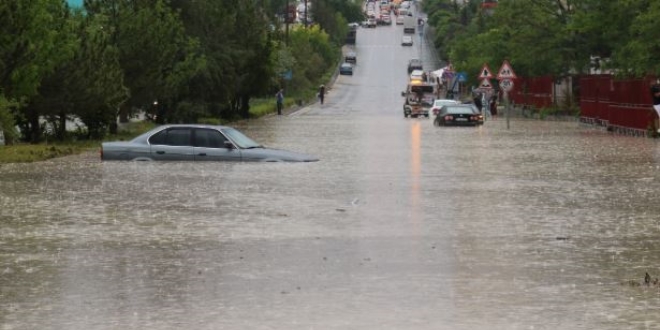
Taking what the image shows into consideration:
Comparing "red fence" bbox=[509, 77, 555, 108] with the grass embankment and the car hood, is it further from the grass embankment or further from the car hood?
the car hood

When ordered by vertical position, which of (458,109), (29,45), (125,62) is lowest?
(458,109)

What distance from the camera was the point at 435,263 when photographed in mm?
14367

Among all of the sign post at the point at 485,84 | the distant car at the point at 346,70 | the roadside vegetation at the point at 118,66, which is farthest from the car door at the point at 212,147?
the distant car at the point at 346,70

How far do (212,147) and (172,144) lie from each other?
100 centimetres

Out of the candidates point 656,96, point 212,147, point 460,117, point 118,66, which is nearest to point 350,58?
point 460,117

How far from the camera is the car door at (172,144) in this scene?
32750mm

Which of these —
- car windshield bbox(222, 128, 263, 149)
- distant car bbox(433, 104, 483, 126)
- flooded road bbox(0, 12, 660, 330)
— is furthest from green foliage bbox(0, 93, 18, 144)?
distant car bbox(433, 104, 483, 126)

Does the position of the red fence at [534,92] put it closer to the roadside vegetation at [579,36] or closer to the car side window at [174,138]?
the roadside vegetation at [579,36]

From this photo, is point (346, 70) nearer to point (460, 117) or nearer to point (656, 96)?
point (460, 117)

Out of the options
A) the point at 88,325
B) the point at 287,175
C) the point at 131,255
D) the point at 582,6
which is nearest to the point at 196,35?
the point at 582,6

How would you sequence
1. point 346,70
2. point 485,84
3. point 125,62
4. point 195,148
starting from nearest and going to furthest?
point 195,148
point 125,62
point 485,84
point 346,70

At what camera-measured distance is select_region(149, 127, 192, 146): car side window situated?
109 feet

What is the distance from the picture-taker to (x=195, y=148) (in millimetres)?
32781

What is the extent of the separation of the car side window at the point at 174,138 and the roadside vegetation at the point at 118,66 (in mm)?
2991
